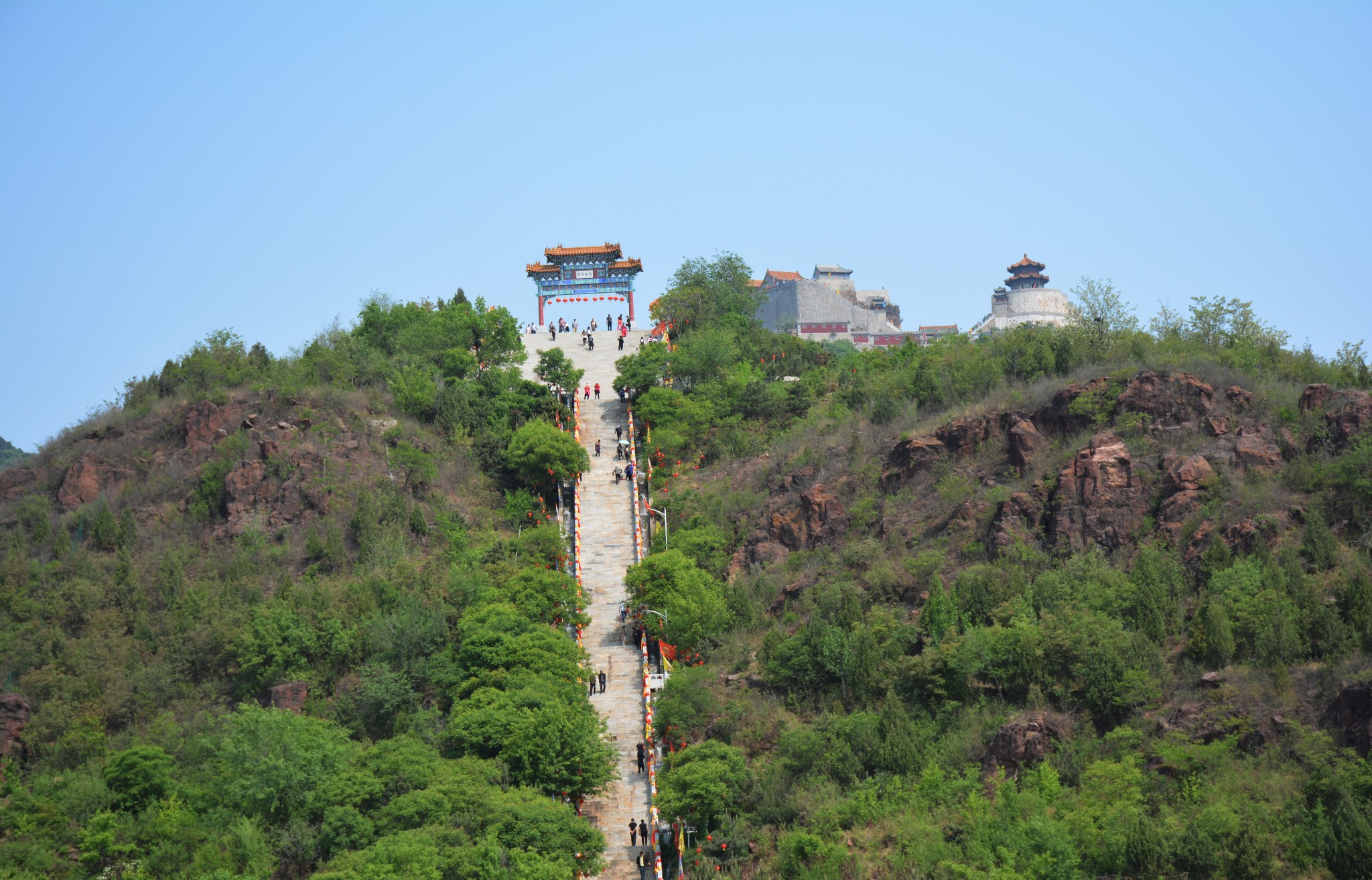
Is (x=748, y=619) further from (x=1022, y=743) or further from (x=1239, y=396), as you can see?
(x=1239, y=396)

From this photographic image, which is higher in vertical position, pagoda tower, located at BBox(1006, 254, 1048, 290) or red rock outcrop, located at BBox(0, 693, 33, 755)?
pagoda tower, located at BBox(1006, 254, 1048, 290)

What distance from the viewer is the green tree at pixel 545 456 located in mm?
56062

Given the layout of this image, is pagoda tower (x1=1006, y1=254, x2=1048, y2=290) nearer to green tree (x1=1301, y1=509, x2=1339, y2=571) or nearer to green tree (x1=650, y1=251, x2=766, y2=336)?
green tree (x1=650, y1=251, x2=766, y2=336)

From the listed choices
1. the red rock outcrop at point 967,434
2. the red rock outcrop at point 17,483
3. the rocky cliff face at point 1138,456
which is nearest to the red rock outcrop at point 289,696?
the red rock outcrop at point 17,483

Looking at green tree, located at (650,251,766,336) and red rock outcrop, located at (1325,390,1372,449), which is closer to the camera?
red rock outcrop, located at (1325,390,1372,449)

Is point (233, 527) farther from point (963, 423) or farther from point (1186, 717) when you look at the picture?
point (1186, 717)

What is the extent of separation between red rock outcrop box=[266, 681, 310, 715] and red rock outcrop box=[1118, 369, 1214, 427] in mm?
27254

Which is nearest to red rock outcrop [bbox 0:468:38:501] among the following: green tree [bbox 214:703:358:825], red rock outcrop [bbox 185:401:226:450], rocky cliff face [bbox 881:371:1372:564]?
red rock outcrop [bbox 185:401:226:450]

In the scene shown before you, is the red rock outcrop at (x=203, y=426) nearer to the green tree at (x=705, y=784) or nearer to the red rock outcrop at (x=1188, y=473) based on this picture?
the green tree at (x=705, y=784)

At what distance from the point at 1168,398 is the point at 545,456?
22.2 m

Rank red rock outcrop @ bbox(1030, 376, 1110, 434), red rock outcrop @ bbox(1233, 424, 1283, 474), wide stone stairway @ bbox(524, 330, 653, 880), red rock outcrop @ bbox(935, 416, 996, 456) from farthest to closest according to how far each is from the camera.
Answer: red rock outcrop @ bbox(935, 416, 996, 456)
red rock outcrop @ bbox(1030, 376, 1110, 434)
red rock outcrop @ bbox(1233, 424, 1283, 474)
wide stone stairway @ bbox(524, 330, 653, 880)

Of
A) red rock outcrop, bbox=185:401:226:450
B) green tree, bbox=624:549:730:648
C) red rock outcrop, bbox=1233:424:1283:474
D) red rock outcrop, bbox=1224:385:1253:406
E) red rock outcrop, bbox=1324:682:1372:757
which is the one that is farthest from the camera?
red rock outcrop, bbox=185:401:226:450

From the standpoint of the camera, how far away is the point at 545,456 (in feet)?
184

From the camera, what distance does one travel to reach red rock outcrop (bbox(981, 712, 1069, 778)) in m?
38.2
